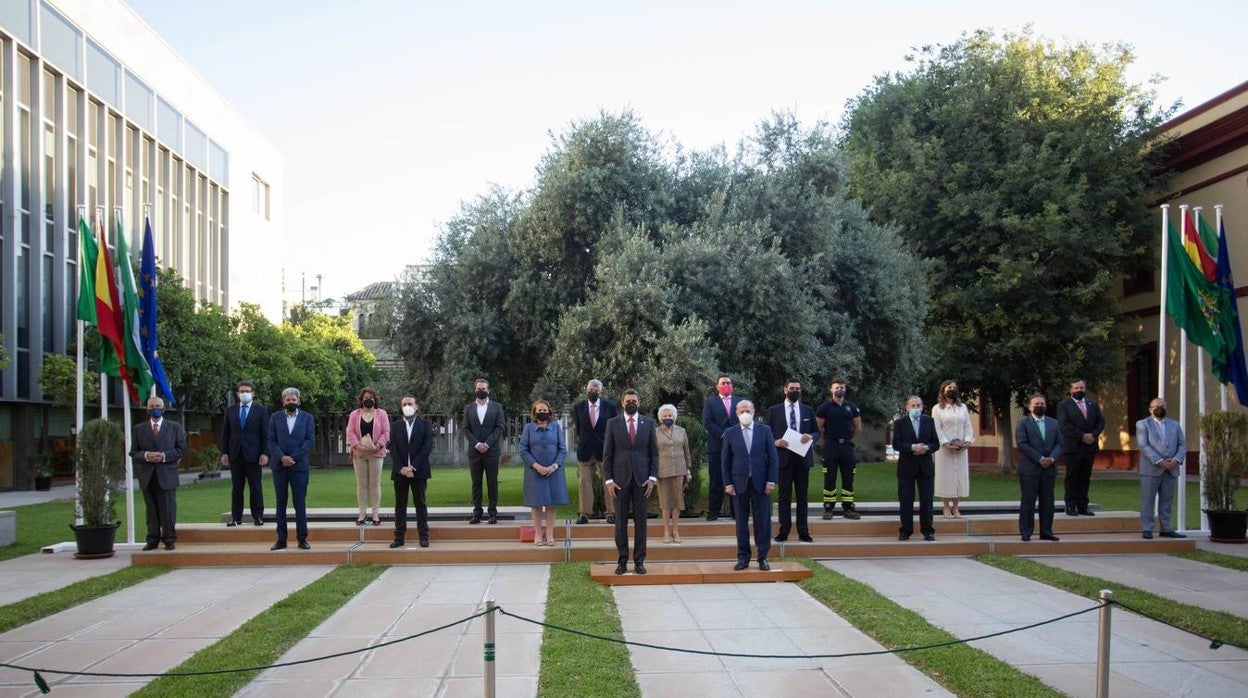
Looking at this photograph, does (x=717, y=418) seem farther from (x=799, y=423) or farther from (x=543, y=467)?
(x=543, y=467)

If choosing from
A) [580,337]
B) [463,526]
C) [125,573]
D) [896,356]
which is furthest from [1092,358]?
[125,573]

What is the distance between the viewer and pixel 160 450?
13641 millimetres

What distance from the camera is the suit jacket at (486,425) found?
1415cm

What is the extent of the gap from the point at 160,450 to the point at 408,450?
3.31 m

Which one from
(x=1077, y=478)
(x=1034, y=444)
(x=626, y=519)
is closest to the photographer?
(x=626, y=519)

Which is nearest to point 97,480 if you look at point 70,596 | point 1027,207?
point 70,596

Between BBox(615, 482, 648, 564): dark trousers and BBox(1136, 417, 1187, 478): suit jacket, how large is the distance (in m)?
7.12

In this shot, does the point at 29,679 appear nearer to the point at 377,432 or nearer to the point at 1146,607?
the point at 377,432

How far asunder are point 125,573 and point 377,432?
3589mm

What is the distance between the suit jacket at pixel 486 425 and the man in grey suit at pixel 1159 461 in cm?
857

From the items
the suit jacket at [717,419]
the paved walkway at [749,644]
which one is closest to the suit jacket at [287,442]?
the paved walkway at [749,644]

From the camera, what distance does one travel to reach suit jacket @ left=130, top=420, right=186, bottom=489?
13477 mm

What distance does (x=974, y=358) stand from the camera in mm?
30812

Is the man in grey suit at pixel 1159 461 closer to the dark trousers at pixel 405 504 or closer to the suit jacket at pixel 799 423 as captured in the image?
the suit jacket at pixel 799 423
